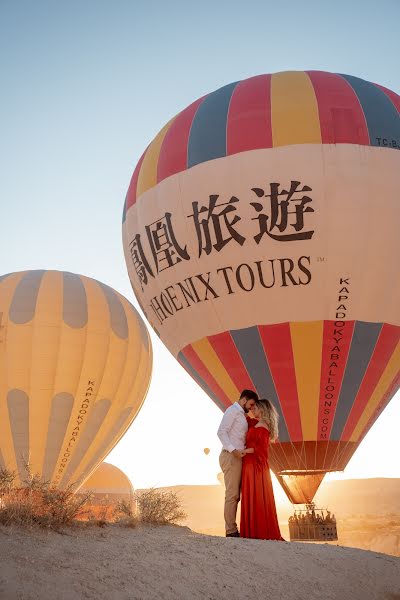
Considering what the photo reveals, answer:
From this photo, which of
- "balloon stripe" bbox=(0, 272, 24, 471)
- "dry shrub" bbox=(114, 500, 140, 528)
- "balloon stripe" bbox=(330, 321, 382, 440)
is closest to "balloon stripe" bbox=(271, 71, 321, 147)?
"balloon stripe" bbox=(330, 321, 382, 440)

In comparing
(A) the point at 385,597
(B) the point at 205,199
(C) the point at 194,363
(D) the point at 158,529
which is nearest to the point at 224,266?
(B) the point at 205,199

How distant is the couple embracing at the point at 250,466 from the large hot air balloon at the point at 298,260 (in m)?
5.27

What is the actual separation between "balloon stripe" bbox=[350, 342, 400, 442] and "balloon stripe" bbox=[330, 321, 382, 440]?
0.42m

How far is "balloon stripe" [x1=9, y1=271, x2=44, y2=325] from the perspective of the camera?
17641mm

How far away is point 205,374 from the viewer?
43.2ft

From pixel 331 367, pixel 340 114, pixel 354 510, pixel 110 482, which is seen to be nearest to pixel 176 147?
pixel 340 114

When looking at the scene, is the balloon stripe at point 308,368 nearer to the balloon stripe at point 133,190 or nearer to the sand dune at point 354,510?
the balloon stripe at point 133,190

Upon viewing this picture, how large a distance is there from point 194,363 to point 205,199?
134 inches

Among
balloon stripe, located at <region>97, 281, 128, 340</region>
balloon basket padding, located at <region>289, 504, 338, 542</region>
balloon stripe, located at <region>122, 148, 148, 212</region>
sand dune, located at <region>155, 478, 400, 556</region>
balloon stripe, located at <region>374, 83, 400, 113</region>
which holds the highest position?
balloon stripe, located at <region>374, 83, 400, 113</region>

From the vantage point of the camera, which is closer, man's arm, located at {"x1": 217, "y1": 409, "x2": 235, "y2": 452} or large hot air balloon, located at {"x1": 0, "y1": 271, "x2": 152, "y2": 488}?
man's arm, located at {"x1": 217, "y1": 409, "x2": 235, "y2": 452}

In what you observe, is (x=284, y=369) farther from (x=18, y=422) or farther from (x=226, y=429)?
(x=18, y=422)

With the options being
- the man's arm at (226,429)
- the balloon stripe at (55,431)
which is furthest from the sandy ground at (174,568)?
the balloon stripe at (55,431)

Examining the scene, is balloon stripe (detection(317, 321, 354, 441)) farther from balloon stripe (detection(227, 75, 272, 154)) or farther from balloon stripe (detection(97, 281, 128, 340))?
balloon stripe (detection(97, 281, 128, 340))

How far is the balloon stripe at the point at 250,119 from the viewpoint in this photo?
40.5 feet
